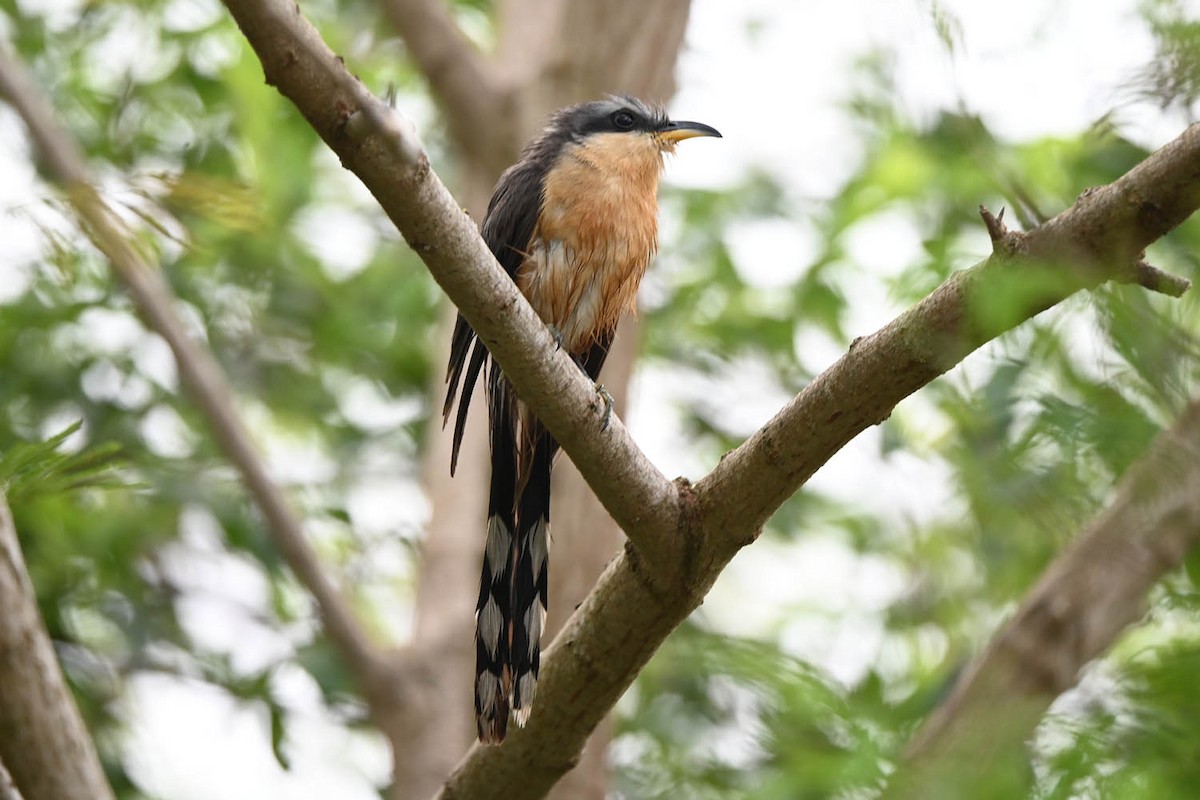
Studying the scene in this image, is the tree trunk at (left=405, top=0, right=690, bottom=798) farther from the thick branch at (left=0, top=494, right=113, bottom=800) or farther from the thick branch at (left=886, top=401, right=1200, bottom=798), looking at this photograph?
the thick branch at (left=0, top=494, right=113, bottom=800)

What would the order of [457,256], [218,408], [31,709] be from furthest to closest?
1. [218,408]
2. [31,709]
3. [457,256]

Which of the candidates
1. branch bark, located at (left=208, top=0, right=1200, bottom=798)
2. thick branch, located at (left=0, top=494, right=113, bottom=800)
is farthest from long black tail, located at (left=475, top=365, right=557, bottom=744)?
thick branch, located at (left=0, top=494, right=113, bottom=800)

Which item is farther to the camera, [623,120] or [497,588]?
[623,120]

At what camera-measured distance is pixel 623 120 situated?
16.6 ft

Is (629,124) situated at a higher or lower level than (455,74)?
lower

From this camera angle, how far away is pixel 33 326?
5.22m

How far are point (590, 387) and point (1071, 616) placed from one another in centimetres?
229

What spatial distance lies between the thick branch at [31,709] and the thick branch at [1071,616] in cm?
207

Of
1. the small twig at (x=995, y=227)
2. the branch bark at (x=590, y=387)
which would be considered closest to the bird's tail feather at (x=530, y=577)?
the branch bark at (x=590, y=387)

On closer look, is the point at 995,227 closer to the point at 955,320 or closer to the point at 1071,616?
the point at 955,320

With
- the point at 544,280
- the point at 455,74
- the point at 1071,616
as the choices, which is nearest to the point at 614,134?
the point at 544,280

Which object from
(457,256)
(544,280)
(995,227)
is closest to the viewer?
(995,227)

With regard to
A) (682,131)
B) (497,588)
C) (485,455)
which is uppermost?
(682,131)

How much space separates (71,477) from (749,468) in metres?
1.44
